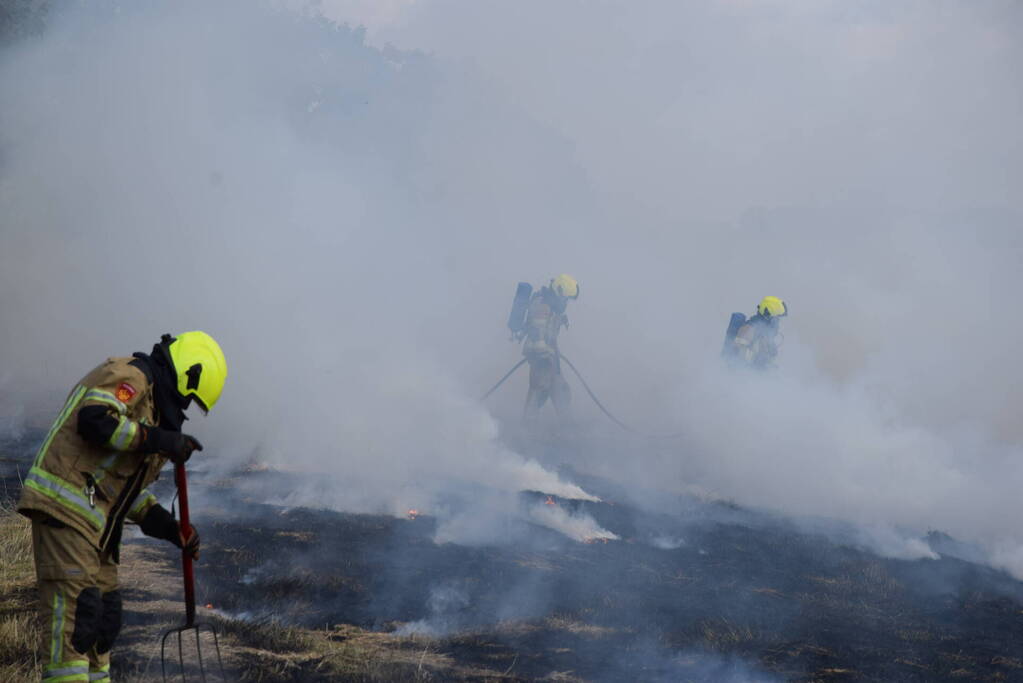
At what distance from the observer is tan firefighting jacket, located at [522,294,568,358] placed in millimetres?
14133

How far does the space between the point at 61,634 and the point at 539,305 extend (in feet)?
36.7

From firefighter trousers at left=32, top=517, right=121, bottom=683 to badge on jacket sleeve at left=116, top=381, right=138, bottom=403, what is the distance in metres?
0.50

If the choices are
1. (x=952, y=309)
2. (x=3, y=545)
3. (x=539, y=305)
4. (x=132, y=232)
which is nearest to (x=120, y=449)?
(x=3, y=545)

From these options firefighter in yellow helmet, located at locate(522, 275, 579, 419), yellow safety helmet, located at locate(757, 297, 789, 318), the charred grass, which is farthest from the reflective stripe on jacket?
the charred grass

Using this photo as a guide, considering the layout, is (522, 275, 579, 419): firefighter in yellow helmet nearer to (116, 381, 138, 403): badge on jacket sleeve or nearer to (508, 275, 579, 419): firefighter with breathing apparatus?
(508, 275, 579, 419): firefighter with breathing apparatus

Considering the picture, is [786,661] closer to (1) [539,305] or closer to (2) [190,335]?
(2) [190,335]

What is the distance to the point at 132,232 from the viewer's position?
15.8 metres

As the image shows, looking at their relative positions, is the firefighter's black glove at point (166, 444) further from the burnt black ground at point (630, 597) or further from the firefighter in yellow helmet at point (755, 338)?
the firefighter in yellow helmet at point (755, 338)

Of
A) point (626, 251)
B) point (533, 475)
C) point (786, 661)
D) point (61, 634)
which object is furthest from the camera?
point (626, 251)

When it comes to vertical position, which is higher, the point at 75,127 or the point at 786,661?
the point at 75,127

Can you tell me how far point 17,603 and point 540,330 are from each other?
970cm

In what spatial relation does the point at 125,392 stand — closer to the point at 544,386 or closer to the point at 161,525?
the point at 161,525

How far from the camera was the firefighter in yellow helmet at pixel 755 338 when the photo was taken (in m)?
12.5

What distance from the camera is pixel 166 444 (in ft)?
11.4
